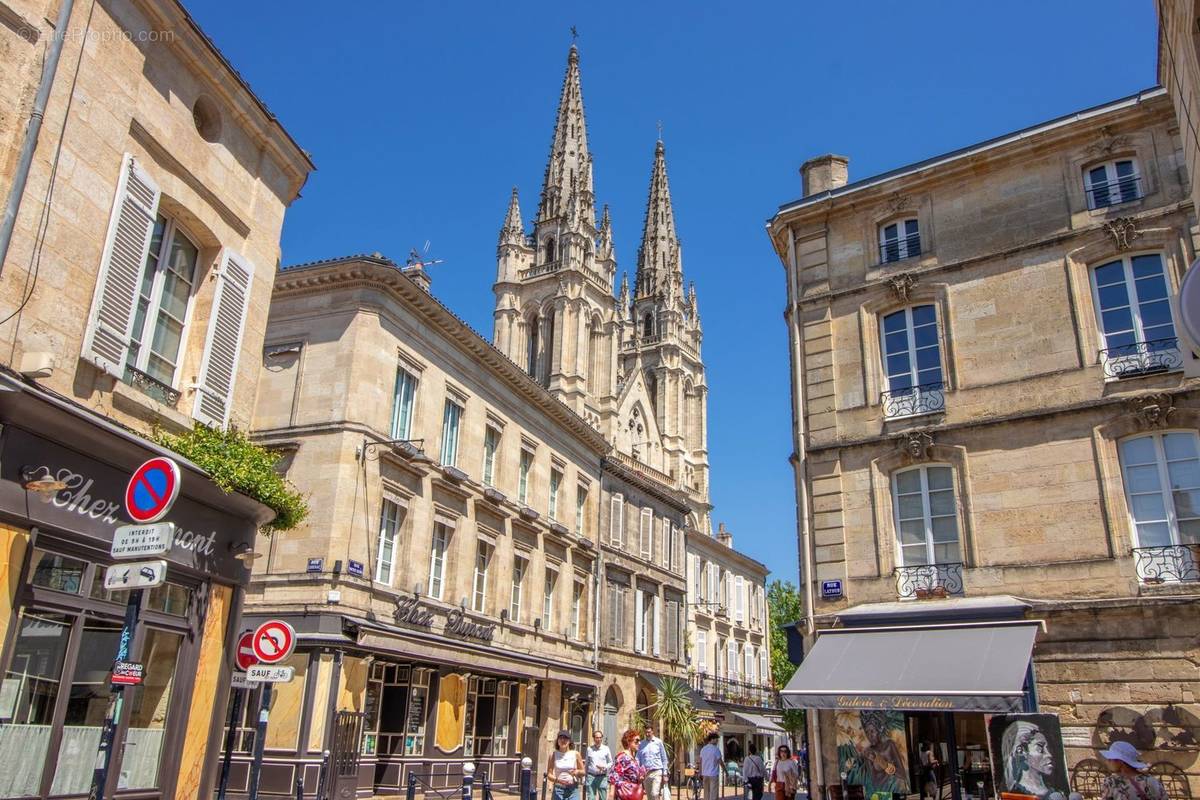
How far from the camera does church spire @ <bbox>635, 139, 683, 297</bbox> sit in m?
74.9

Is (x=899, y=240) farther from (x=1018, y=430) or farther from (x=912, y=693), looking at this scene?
(x=912, y=693)

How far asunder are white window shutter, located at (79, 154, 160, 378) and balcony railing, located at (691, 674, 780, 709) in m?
32.1

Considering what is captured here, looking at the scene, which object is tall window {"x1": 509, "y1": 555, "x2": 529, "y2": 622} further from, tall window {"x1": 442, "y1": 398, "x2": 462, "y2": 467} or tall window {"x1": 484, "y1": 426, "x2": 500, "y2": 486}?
tall window {"x1": 442, "y1": 398, "x2": 462, "y2": 467}

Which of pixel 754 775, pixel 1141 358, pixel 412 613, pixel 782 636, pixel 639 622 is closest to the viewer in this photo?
pixel 1141 358

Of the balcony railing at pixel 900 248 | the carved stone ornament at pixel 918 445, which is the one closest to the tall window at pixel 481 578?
the carved stone ornament at pixel 918 445

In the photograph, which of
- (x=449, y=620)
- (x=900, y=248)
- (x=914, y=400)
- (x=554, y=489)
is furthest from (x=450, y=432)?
(x=914, y=400)

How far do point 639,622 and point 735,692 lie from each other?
13.2 metres

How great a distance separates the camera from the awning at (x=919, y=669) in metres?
11.1

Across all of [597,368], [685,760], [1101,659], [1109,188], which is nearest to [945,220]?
[1109,188]

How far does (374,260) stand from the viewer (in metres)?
19.9

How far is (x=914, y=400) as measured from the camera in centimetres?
1457

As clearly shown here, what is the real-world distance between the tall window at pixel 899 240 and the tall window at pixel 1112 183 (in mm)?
2646

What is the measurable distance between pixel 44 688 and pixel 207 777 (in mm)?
2559

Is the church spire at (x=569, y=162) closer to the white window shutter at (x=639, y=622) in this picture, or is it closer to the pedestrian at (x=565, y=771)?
the white window shutter at (x=639, y=622)
